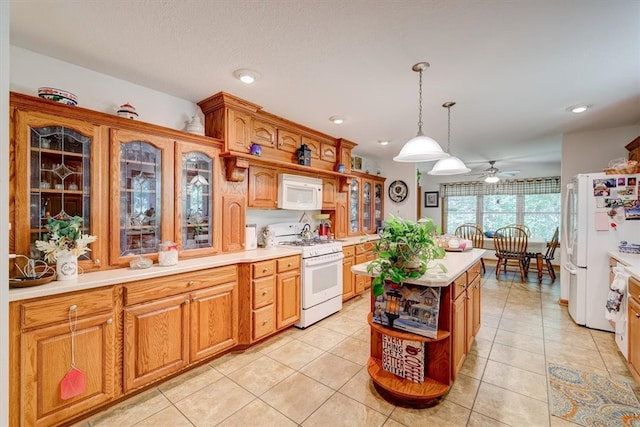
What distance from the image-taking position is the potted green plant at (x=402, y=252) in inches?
68.2

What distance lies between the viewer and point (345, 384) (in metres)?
2.08

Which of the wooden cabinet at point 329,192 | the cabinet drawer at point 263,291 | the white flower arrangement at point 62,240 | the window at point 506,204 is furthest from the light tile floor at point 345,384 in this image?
the window at point 506,204

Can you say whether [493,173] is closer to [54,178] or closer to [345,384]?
[345,384]

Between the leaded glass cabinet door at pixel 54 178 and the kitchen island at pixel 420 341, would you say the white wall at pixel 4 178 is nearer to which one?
the leaded glass cabinet door at pixel 54 178

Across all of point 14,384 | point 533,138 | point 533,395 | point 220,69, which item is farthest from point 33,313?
point 533,138

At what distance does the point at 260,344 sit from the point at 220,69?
97.2 inches

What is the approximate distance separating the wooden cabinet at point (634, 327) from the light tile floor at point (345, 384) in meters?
0.14

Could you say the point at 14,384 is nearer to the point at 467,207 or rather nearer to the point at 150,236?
the point at 150,236

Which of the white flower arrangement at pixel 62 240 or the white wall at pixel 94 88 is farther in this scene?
the white wall at pixel 94 88

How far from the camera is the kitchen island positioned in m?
1.76

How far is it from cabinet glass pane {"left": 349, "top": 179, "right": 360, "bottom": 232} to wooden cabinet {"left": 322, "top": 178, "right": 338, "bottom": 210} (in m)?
0.46

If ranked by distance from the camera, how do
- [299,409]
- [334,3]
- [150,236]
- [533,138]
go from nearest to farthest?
[334,3] → [299,409] → [150,236] → [533,138]

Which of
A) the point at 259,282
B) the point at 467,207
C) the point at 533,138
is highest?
the point at 533,138

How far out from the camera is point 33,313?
1.52 metres
